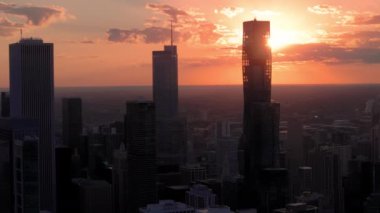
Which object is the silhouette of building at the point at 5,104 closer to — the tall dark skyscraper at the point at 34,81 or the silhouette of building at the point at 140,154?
the tall dark skyscraper at the point at 34,81

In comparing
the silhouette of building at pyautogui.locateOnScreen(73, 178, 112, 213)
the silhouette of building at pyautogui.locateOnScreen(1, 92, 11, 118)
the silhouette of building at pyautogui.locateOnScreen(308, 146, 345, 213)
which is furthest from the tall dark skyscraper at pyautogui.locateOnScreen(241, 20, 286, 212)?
the silhouette of building at pyautogui.locateOnScreen(1, 92, 11, 118)

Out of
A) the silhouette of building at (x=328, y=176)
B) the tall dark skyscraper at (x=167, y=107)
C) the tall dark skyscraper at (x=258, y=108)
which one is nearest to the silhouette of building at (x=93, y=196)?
the tall dark skyscraper at (x=167, y=107)

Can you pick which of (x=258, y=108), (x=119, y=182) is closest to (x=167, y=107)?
(x=258, y=108)

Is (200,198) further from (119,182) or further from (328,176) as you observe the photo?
(328,176)

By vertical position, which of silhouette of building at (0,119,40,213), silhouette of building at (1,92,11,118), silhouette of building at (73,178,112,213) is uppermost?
silhouette of building at (1,92,11,118)

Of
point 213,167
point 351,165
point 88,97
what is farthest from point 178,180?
point 351,165

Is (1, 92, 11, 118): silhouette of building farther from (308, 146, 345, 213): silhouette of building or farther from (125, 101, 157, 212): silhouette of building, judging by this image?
(308, 146, 345, 213): silhouette of building

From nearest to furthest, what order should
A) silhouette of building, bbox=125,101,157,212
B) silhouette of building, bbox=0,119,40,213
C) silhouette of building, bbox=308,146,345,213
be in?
silhouette of building, bbox=0,119,40,213
silhouette of building, bbox=308,146,345,213
silhouette of building, bbox=125,101,157,212
